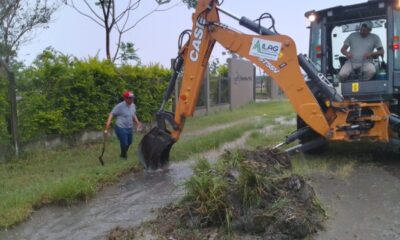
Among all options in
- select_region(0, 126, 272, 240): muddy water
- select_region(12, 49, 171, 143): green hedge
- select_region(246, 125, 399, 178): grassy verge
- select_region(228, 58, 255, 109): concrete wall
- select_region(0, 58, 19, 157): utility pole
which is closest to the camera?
select_region(0, 126, 272, 240): muddy water

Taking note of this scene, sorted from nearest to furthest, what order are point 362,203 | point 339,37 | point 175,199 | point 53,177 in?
1. point 362,203
2. point 175,199
3. point 53,177
4. point 339,37

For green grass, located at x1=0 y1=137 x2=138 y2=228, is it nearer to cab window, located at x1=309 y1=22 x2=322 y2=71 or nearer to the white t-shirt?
the white t-shirt

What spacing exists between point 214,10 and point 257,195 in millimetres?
4446

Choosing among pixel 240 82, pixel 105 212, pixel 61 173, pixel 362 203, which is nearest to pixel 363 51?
pixel 362 203

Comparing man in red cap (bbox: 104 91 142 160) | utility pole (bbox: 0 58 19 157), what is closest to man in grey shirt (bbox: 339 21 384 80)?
man in red cap (bbox: 104 91 142 160)

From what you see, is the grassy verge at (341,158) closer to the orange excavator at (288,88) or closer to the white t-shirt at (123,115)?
the orange excavator at (288,88)

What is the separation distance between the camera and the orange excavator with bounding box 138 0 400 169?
8.55 meters

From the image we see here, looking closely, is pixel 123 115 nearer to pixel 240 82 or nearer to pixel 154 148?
pixel 154 148

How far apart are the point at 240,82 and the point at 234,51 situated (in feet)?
58.5

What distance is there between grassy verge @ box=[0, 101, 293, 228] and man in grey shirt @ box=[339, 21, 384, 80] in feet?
12.3

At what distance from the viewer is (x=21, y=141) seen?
35.3ft

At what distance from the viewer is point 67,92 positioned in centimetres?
1217

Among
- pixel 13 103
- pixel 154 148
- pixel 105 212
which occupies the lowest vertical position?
pixel 105 212

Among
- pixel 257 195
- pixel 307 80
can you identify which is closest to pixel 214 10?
pixel 307 80
